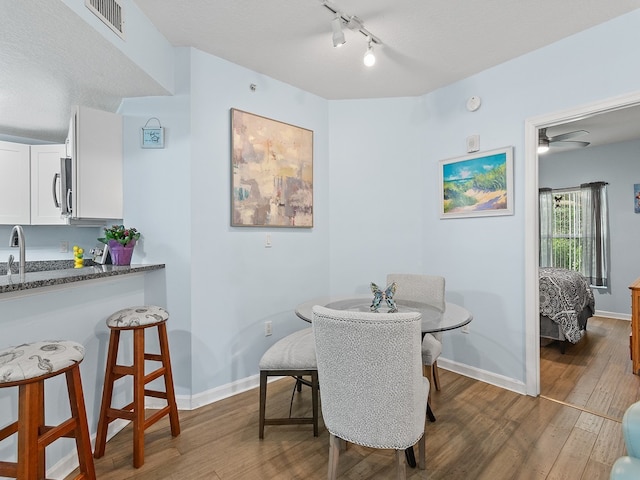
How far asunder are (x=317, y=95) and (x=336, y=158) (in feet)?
2.00

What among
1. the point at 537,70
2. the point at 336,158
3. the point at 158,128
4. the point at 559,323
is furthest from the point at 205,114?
the point at 559,323

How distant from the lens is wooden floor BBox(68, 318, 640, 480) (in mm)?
1710

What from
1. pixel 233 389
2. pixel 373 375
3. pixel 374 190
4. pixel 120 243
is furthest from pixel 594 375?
pixel 120 243

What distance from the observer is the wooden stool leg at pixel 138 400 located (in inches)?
69.3

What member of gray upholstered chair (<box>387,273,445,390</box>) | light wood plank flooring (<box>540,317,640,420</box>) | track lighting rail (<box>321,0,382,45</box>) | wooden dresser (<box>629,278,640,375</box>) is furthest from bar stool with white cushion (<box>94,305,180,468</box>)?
→ wooden dresser (<box>629,278,640,375</box>)

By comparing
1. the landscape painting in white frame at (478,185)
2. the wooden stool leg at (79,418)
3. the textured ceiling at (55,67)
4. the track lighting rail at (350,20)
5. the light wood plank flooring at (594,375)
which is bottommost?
the light wood plank flooring at (594,375)

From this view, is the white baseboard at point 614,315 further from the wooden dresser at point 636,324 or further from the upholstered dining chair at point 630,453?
the upholstered dining chair at point 630,453

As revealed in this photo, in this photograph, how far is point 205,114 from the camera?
2.46m

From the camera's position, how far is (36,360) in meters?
1.20

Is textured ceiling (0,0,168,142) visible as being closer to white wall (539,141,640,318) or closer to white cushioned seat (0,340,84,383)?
white cushioned seat (0,340,84,383)

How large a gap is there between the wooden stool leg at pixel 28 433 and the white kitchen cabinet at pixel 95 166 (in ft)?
4.51

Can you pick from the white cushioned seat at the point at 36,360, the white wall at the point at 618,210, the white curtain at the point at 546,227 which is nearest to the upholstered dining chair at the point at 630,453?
the white cushioned seat at the point at 36,360

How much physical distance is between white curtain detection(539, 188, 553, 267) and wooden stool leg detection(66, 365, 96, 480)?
6.29m

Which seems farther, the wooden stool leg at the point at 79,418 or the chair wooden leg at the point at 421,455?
the chair wooden leg at the point at 421,455
